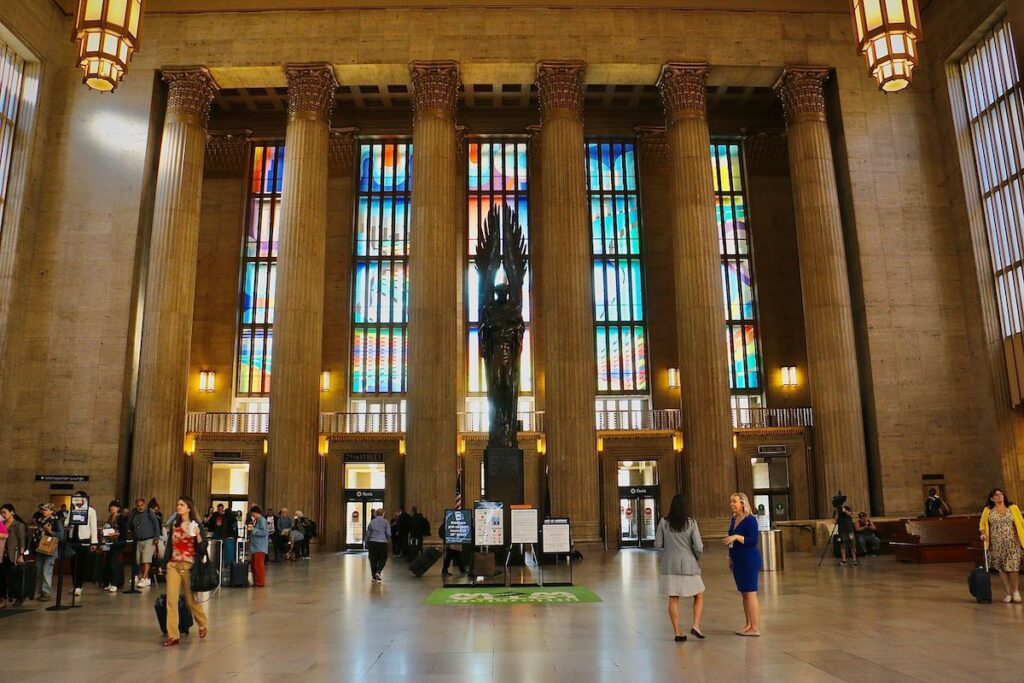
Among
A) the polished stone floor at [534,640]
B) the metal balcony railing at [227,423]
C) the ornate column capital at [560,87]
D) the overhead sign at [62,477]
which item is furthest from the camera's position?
the metal balcony railing at [227,423]

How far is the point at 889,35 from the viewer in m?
12.9

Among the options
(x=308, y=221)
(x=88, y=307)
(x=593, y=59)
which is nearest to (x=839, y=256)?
(x=593, y=59)

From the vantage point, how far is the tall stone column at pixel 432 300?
23656 mm

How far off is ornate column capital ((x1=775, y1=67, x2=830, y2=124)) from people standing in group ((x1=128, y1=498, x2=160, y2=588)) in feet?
75.7

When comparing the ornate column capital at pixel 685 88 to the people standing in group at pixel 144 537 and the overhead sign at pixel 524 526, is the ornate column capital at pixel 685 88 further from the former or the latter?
the people standing in group at pixel 144 537

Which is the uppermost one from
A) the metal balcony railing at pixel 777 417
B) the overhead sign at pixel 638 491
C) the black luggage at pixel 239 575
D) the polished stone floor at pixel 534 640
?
the metal balcony railing at pixel 777 417

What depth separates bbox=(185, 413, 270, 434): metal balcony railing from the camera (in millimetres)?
27984

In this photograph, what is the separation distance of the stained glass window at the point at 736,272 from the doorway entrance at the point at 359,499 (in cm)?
1418

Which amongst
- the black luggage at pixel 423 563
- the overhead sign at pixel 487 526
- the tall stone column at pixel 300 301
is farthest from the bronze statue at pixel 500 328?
the tall stone column at pixel 300 301

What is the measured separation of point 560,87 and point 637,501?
14.8m

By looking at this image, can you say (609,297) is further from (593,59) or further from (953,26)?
(953,26)

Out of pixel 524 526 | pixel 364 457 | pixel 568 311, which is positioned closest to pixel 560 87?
pixel 568 311

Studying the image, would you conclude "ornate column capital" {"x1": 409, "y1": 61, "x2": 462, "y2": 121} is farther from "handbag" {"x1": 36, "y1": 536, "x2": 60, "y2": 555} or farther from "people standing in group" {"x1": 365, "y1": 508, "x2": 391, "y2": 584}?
"handbag" {"x1": 36, "y1": 536, "x2": 60, "y2": 555}

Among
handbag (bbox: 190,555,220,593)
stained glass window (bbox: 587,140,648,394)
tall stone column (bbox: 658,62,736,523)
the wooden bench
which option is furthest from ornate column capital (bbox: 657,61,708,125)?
handbag (bbox: 190,555,220,593)
